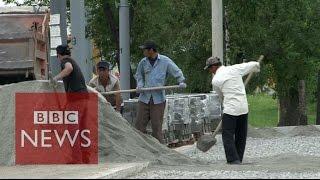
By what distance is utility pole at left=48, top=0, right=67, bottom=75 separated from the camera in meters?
16.6

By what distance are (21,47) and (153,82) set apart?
4098mm

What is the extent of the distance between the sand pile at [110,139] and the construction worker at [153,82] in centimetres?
62

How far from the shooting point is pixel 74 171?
38.1ft

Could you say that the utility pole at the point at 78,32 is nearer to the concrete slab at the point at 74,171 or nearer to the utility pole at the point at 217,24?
the concrete slab at the point at 74,171

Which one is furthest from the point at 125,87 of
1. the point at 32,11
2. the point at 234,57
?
the point at 234,57

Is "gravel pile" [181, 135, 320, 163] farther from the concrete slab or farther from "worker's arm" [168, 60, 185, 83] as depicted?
the concrete slab

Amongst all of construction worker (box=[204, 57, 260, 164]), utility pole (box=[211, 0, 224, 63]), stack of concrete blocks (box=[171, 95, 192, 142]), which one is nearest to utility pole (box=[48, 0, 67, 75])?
stack of concrete blocks (box=[171, 95, 192, 142])

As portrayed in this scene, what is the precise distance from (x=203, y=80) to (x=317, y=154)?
12.9 meters

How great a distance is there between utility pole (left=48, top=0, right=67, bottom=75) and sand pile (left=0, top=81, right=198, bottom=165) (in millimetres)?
2836

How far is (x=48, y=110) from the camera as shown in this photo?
1333cm

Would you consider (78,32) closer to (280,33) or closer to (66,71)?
(66,71)

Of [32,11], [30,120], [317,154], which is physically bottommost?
[317,154]

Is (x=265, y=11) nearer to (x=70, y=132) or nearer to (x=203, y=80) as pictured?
(x=203, y=80)

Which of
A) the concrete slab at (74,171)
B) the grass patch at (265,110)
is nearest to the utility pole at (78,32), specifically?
the concrete slab at (74,171)
